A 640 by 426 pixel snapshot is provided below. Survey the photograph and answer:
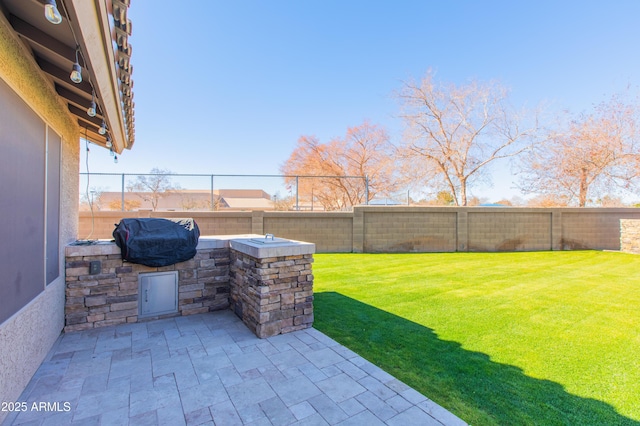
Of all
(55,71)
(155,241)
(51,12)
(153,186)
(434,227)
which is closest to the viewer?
(51,12)

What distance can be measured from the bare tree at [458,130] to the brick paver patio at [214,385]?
652 inches

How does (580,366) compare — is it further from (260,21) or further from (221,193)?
(260,21)

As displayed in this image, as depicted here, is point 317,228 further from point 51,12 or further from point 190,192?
point 51,12

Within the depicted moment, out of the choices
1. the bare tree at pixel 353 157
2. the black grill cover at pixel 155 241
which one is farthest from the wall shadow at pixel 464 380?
the bare tree at pixel 353 157

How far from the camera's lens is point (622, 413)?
Answer: 2107 millimetres

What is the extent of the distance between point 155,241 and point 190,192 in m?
7.18

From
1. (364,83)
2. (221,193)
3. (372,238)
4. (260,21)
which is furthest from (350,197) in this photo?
(260,21)

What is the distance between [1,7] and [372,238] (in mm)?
10298

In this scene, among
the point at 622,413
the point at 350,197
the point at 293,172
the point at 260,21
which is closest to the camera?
the point at 622,413

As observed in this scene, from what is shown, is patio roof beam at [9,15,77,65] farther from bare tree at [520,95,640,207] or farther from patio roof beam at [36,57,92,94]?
bare tree at [520,95,640,207]

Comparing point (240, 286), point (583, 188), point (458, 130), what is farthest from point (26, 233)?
point (583, 188)

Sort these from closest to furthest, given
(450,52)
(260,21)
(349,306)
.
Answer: (349,306)
(260,21)
(450,52)

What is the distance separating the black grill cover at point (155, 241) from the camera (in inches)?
146

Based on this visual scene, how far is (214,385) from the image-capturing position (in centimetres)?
247
